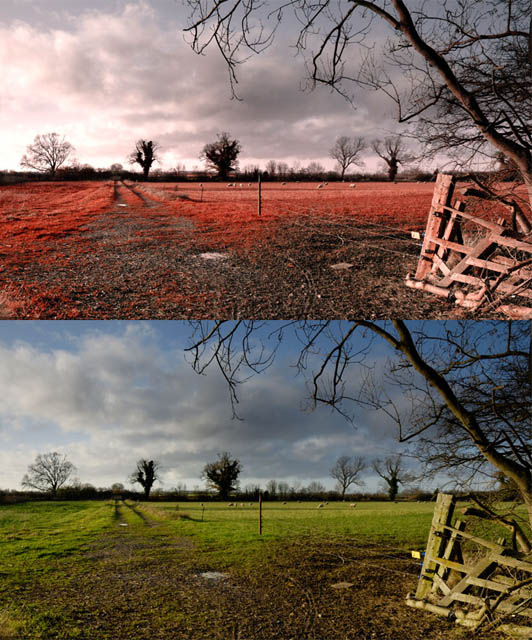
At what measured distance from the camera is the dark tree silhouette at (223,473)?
1242cm

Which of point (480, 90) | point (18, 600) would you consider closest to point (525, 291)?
point (480, 90)

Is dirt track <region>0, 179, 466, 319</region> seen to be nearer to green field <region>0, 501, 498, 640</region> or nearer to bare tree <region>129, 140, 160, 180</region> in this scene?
bare tree <region>129, 140, 160, 180</region>

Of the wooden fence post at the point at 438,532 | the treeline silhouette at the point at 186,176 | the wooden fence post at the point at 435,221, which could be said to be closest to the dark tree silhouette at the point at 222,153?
the treeline silhouette at the point at 186,176

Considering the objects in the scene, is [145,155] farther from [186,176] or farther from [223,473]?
[223,473]

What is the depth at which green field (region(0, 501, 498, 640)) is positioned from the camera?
5.40m

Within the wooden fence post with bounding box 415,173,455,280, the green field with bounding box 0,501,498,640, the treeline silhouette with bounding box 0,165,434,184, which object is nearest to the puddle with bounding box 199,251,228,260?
the treeline silhouette with bounding box 0,165,434,184

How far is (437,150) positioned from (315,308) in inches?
86.3

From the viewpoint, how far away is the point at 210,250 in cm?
530

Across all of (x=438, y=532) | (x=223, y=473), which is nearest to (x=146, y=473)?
(x=223, y=473)

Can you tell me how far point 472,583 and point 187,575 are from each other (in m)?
4.85

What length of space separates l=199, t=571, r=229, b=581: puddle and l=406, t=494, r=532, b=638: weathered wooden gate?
10.9 feet

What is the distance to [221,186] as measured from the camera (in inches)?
214

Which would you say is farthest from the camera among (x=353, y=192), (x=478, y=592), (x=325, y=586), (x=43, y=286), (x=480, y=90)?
(x=325, y=586)

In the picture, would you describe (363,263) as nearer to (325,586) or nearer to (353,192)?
(353,192)
